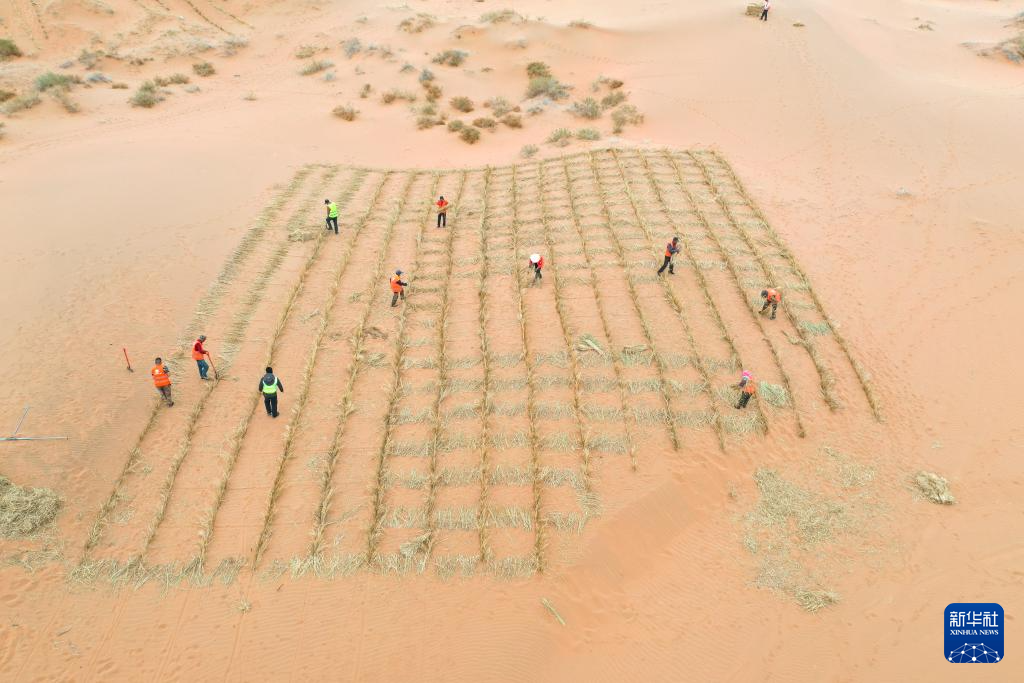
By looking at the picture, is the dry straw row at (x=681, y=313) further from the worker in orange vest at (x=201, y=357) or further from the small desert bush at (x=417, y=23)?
the small desert bush at (x=417, y=23)

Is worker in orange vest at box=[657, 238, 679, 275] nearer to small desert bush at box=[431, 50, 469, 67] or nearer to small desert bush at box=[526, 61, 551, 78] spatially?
small desert bush at box=[526, 61, 551, 78]

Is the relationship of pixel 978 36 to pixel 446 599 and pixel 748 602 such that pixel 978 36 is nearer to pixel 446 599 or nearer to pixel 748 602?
pixel 748 602

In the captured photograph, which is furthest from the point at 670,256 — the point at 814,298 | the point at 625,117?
the point at 625,117

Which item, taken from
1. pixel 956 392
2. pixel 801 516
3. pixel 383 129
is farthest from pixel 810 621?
pixel 383 129

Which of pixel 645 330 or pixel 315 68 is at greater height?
pixel 315 68

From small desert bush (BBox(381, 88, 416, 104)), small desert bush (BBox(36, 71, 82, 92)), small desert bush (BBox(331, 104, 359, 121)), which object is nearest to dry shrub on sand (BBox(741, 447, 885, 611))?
small desert bush (BBox(331, 104, 359, 121))

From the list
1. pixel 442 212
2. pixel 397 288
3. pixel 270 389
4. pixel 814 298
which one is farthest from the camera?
pixel 442 212

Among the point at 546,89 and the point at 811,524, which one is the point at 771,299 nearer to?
the point at 811,524
